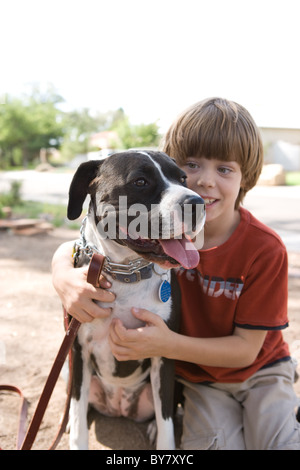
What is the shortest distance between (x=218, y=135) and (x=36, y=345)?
2.22 metres

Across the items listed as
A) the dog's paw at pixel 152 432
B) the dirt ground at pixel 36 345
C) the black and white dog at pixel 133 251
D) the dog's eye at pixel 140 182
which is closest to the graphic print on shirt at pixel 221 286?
the black and white dog at pixel 133 251

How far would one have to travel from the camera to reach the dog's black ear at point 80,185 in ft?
6.92

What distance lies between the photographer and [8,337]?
346 centimetres

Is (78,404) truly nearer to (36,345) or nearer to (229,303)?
(229,303)

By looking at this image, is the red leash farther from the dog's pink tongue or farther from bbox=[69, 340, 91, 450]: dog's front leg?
the dog's pink tongue

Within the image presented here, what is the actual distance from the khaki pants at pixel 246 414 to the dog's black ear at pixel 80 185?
123cm

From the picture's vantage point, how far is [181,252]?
185 centimetres

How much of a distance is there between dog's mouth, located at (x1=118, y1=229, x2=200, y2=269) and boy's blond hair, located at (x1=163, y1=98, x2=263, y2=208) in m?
0.62

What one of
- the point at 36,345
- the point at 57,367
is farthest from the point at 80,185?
the point at 36,345

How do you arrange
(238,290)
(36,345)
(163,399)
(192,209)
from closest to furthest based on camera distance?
(192,209), (163,399), (238,290), (36,345)

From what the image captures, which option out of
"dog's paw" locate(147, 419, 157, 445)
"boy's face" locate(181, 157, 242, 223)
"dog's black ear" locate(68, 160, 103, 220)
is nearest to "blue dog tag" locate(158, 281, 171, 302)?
"boy's face" locate(181, 157, 242, 223)

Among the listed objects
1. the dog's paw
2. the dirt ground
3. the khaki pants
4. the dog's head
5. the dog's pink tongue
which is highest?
the dog's head

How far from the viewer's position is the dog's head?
1783 millimetres

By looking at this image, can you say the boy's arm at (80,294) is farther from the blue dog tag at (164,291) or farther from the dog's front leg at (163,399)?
the dog's front leg at (163,399)
